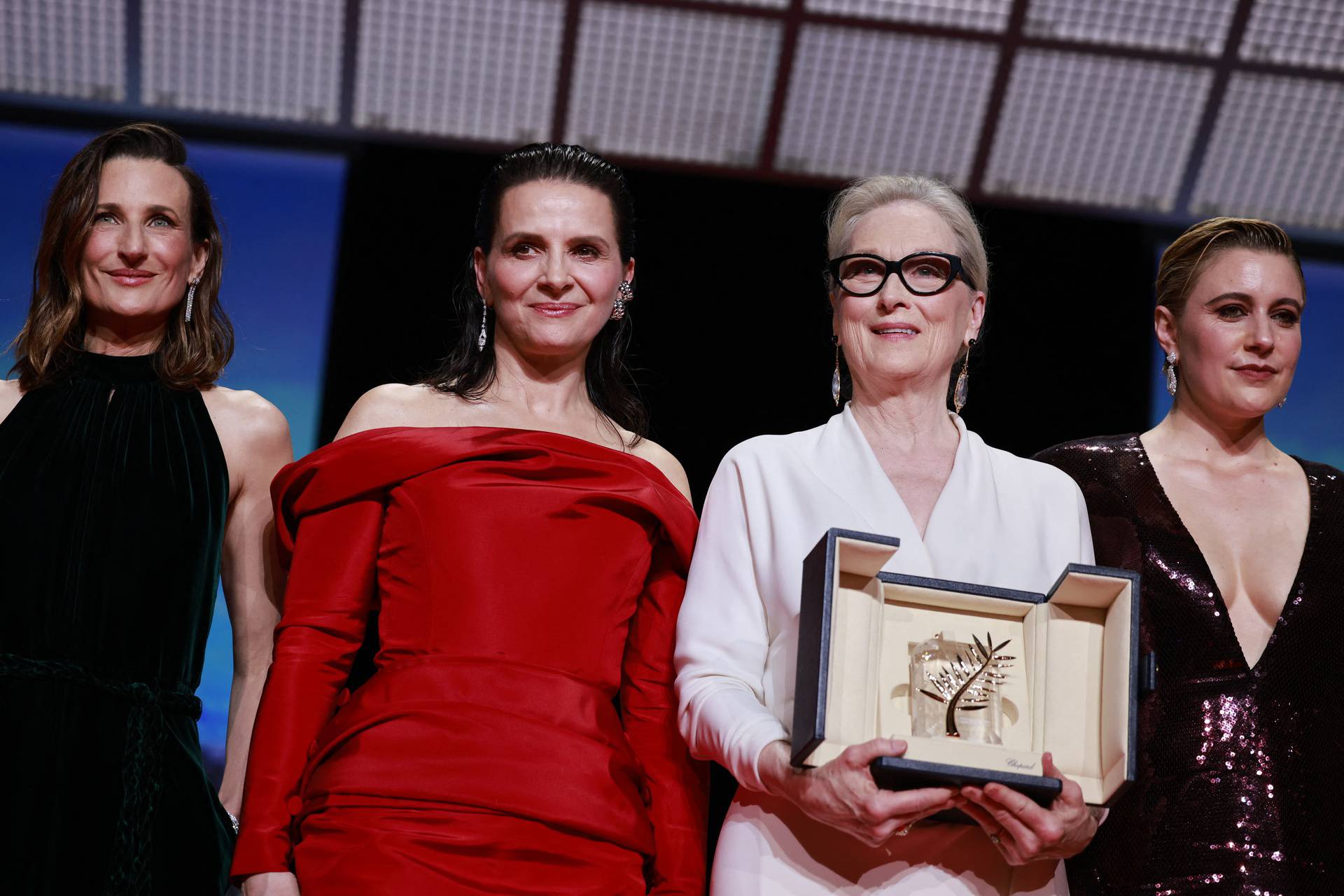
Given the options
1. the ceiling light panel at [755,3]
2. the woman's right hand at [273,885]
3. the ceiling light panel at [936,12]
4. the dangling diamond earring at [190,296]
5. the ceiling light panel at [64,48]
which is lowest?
the woman's right hand at [273,885]

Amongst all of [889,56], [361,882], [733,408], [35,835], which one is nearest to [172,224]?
[35,835]

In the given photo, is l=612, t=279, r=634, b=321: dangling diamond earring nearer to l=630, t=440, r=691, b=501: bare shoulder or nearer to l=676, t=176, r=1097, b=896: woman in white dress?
l=630, t=440, r=691, b=501: bare shoulder

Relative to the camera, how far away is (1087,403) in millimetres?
3582

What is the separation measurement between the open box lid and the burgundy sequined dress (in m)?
0.50

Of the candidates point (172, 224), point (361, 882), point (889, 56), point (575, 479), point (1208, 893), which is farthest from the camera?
point (889, 56)

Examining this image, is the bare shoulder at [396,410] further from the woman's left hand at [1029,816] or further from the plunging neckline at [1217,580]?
the plunging neckline at [1217,580]

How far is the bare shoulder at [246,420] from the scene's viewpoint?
250 centimetres

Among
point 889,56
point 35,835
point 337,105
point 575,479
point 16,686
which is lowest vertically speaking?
point 35,835

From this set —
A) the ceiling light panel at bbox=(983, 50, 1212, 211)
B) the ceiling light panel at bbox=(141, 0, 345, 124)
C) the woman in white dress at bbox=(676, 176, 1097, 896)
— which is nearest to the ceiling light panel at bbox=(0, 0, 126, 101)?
the ceiling light panel at bbox=(141, 0, 345, 124)

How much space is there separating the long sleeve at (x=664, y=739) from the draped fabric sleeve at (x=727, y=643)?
7.3 inches

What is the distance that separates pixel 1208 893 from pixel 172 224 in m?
2.02

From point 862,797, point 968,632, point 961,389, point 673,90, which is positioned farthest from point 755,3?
point 862,797

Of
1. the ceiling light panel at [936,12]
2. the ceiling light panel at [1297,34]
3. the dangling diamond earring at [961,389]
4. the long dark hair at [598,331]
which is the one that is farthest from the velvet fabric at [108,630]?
the ceiling light panel at [1297,34]

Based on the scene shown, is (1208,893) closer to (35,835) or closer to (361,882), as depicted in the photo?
(361,882)
